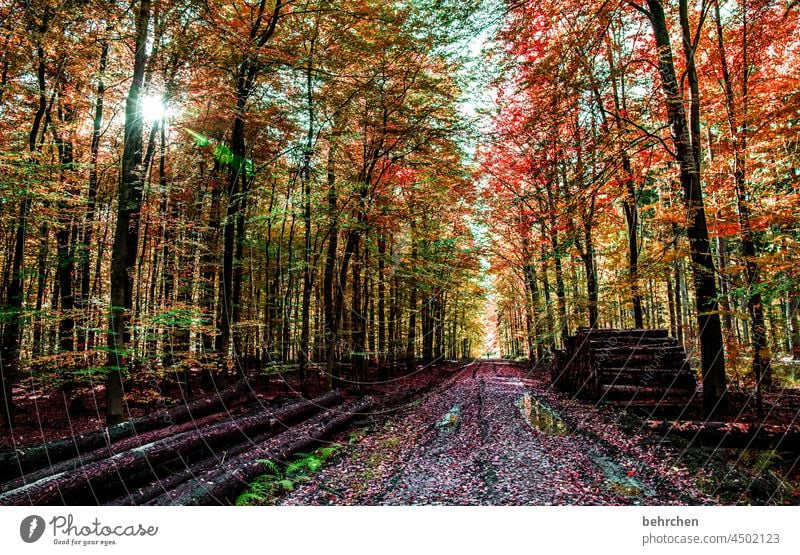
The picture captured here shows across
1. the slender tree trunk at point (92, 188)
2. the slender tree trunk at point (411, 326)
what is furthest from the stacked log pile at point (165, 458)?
the slender tree trunk at point (411, 326)

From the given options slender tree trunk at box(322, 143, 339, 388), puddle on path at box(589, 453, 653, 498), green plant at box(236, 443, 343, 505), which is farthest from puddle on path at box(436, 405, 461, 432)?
slender tree trunk at box(322, 143, 339, 388)

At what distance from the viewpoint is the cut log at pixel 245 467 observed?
4133 mm

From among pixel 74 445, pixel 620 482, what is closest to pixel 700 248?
pixel 620 482

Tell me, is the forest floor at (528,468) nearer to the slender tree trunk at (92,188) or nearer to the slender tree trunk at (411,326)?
the slender tree trunk at (92,188)

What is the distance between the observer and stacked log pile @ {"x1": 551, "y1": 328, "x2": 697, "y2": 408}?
25.4 feet

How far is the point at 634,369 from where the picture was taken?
8.66 meters

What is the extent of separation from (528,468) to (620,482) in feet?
3.29

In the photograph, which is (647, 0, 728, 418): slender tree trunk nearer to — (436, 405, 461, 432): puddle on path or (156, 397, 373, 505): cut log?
(436, 405, 461, 432): puddle on path

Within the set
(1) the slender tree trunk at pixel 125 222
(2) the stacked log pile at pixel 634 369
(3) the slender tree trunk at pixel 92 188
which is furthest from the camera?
(2) the stacked log pile at pixel 634 369

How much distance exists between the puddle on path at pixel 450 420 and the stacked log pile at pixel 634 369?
11.3ft

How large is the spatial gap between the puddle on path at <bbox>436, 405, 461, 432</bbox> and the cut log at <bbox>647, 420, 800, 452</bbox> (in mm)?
3700
